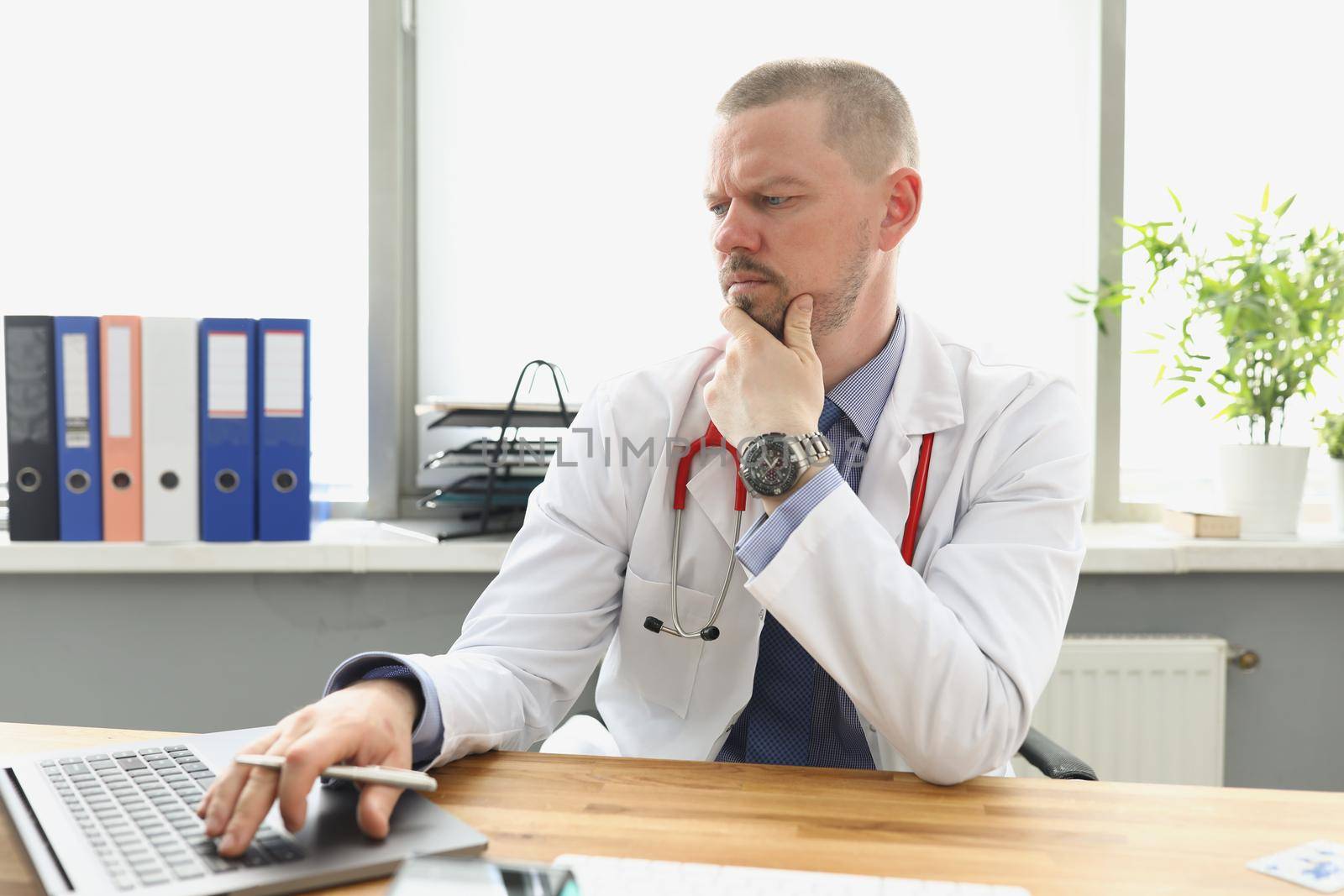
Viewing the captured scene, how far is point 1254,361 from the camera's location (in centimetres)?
192

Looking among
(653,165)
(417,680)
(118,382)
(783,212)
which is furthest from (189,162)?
(417,680)

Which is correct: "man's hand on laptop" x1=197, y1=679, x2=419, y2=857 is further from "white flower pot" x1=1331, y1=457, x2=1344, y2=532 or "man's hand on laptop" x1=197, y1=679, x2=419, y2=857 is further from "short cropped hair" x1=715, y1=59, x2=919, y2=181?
"white flower pot" x1=1331, y1=457, x2=1344, y2=532

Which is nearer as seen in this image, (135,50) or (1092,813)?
(1092,813)

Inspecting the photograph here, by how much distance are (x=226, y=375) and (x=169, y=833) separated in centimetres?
123

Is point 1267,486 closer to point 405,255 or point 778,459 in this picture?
point 778,459

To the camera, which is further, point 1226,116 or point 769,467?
point 1226,116

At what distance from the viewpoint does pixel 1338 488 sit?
2.06 m

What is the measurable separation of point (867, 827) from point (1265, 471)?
1.51m

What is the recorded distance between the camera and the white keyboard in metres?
0.70

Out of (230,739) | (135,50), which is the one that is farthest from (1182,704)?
(135,50)

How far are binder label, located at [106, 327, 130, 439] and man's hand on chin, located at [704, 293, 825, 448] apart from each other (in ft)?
3.70

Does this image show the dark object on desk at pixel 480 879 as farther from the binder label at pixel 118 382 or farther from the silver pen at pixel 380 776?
the binder label at pixel 118 382

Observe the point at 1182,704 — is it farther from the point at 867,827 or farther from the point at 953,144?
the point at 867,827

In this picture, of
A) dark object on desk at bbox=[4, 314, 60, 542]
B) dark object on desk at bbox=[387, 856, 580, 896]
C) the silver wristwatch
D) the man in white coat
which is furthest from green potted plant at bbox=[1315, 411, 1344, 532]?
dark object on desk at bbox=[4, 314, 60, 542]
